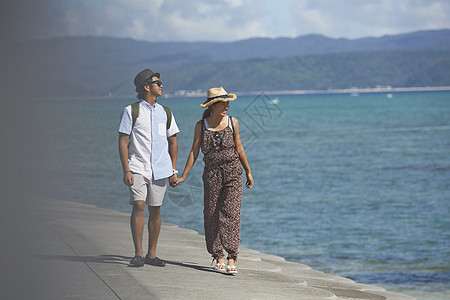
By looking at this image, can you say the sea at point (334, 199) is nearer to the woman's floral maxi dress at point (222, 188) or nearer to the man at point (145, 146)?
the woman's floral maxi dress at point (222, 188)

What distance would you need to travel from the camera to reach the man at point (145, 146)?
7.26 meters

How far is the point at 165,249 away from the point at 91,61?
80.5 metres

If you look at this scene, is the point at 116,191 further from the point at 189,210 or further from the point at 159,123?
the point at 159,123

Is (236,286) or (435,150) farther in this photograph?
(435,150)

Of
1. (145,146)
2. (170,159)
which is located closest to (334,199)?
(170,159)

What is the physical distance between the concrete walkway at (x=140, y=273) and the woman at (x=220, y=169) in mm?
449

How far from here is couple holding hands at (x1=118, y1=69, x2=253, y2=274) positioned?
23.9 feet

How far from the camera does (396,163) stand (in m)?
47.8

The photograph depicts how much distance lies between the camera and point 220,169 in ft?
24.5

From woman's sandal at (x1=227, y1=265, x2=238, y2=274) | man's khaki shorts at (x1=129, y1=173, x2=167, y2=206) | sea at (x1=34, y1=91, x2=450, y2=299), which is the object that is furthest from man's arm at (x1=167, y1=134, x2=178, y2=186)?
sea at (x1=34, y1=91, x2=450, y2=299)

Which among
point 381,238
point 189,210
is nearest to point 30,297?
point 381,238

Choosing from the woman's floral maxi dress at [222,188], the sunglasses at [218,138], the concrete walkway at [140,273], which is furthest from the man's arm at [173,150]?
the concrete walkway at [140,273]

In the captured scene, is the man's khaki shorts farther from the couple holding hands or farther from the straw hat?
the straw hat

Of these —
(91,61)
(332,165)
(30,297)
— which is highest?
(91,61)
